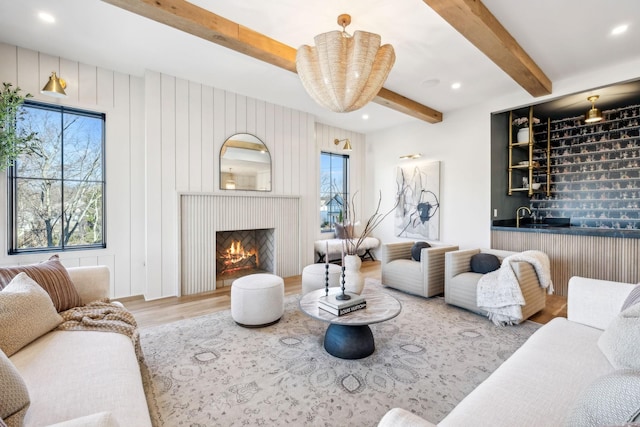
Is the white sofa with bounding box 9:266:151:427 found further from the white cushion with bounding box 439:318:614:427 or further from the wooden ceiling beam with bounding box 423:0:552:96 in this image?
the wooden ceiling beam with bounding box 423:0:552:96

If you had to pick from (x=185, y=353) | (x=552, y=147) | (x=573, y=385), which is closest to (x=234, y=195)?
(x=185, y=353)

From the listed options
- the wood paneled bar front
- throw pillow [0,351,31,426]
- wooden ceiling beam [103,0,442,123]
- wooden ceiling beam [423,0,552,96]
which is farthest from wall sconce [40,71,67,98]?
the wood paneled bar front

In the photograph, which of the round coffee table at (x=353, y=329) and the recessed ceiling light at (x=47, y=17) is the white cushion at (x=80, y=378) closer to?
the round coffee table at (x=353, y=329)

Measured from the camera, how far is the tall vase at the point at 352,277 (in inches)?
101

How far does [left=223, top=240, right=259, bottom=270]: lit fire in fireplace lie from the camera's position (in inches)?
182

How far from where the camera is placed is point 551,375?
4.30ft

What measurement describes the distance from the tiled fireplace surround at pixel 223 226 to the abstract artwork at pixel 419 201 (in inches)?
80.8

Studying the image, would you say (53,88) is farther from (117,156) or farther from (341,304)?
(341,304)

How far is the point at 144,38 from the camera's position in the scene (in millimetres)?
2811

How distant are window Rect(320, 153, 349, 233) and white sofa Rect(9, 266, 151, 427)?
442cm

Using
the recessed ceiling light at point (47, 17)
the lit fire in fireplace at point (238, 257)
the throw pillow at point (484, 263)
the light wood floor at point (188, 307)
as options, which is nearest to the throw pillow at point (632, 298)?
the light wood floor at point (188, 307)

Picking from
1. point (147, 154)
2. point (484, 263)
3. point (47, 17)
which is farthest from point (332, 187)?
point (47, 17)

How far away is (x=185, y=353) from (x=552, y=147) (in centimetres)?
591

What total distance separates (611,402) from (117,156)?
4490 millimetres
